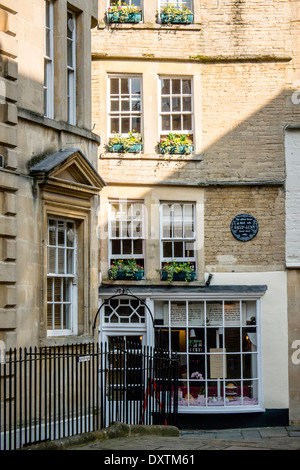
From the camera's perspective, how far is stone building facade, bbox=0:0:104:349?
1441cm

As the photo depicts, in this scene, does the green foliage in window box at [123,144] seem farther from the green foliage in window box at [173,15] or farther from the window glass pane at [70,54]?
the window glass pane at [70,54]

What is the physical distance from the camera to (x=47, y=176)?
15.1 metres

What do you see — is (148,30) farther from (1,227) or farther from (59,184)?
(1,227)

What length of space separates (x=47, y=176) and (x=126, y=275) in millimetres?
7571

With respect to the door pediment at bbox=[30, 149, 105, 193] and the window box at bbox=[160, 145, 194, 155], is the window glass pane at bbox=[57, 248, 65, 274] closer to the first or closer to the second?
the door pediment at bbox=[30, 149, 105, 193]

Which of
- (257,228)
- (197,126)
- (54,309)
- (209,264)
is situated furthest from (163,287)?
(54,309)

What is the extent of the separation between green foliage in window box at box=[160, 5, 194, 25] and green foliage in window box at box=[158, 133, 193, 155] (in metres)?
3.04

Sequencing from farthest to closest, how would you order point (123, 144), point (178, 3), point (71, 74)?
point (178, 3) < point (123, 144) < point (71, 74)

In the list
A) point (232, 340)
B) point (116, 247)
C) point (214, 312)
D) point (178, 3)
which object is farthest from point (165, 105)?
point (232, 340)

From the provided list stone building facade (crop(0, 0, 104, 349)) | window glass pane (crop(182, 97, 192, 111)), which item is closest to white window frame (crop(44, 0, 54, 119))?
stone building facade (crop(0, 0, 104, 349))

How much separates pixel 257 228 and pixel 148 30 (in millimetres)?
5988

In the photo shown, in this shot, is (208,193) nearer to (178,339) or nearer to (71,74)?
(178,339)

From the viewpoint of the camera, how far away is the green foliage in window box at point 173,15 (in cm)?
2298

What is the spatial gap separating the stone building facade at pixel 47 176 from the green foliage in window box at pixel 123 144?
4.85m
